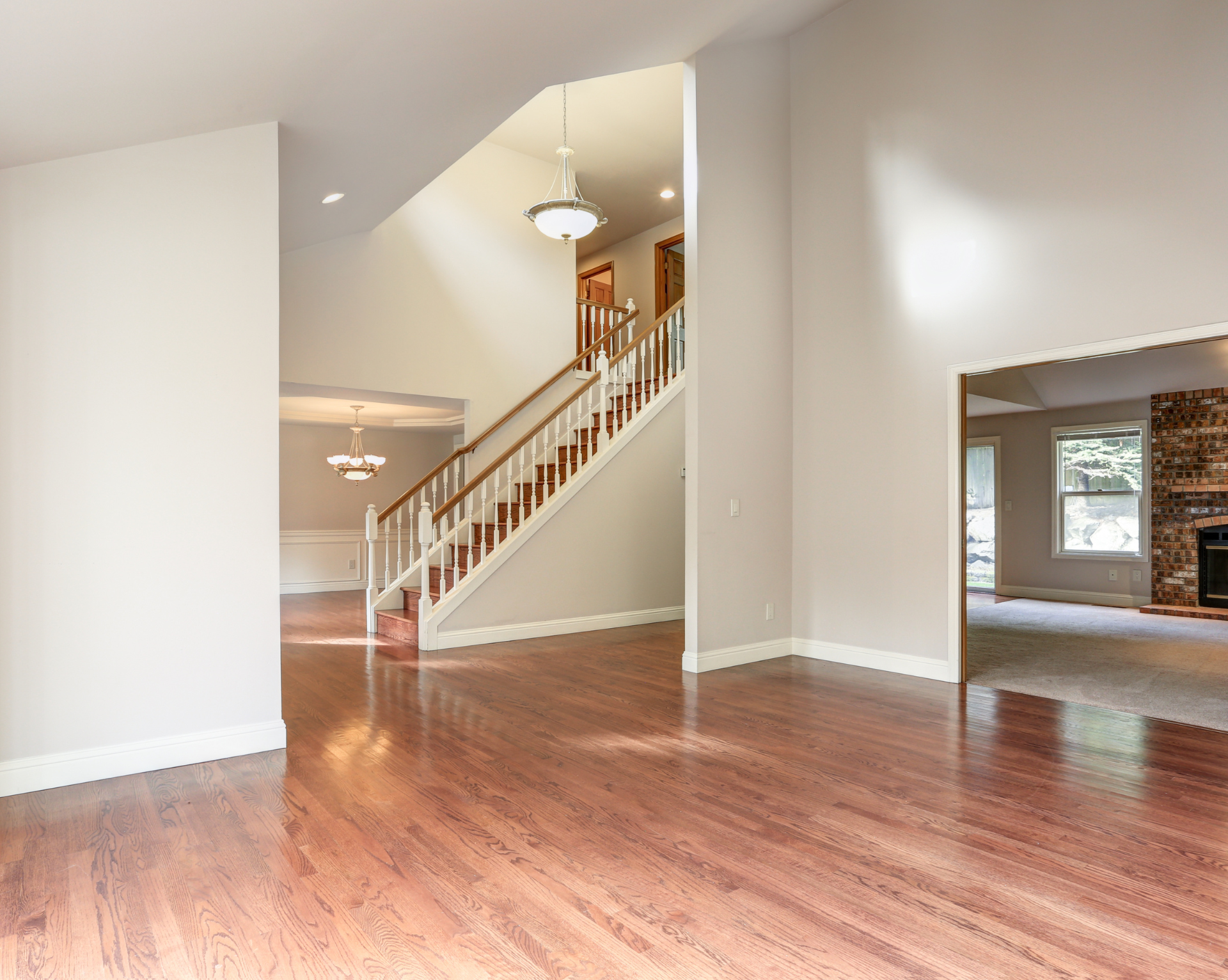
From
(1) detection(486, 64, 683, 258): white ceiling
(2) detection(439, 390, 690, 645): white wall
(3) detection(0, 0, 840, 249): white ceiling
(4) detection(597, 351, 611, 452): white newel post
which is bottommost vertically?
(2) detection(439, 390, 690, 645): white wall

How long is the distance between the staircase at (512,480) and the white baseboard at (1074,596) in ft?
18.5

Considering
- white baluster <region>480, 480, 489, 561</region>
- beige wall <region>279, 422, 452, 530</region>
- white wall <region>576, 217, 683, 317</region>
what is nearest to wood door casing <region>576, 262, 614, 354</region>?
white wall <region>576, 217, 683, 317</region>

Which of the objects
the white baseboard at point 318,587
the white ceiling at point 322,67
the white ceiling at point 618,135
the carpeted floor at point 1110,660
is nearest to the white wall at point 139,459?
the white ceiling at point 322,67

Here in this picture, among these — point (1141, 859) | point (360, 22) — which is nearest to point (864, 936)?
point (1141, 859)

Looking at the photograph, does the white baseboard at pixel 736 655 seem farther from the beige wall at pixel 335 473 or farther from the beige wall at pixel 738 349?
the beige wall at pixel 335 473

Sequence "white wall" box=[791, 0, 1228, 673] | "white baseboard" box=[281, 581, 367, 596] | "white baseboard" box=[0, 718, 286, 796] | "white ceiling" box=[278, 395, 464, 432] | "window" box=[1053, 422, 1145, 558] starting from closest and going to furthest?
"white baseboard" box=[0, 718, 286, 796] < "white wall" box=[791, 0, 1228, 673] < "white ceiling" box=[278, 395, 464, 432] < "window" box=[1053, 422, 1145, 558] < "white baseboard" box=[281, 581, 367, 596]

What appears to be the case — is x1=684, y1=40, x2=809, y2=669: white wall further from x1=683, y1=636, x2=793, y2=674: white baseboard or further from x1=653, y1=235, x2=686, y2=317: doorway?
x1=653, y1=235, x2=686, y2=317: doorway

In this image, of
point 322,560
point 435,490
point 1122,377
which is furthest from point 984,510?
point 322,560

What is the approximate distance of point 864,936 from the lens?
1.97 m

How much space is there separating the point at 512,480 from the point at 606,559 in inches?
44.9

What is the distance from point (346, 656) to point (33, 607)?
284cm

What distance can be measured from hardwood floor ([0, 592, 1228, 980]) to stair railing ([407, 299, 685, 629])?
240 cm

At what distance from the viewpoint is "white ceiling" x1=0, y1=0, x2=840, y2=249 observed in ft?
7.81

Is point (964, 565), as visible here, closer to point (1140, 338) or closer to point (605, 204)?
point (1140, 338)
